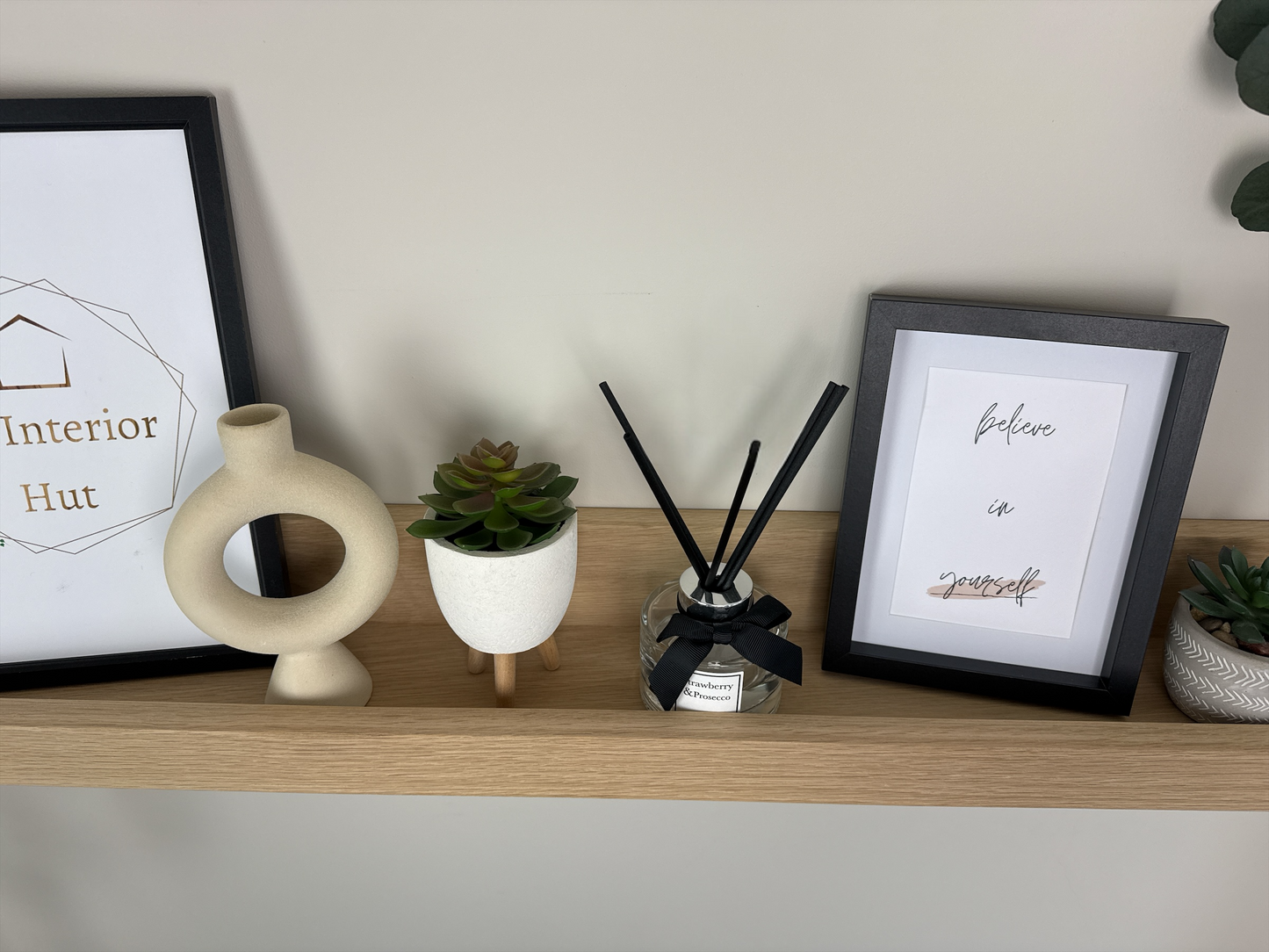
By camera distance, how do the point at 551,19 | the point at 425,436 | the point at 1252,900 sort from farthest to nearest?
the point at 1252,900 < the point at 425,436 < the point at 551,19

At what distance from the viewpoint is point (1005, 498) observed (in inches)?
19.2

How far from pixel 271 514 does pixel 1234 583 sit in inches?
22.2

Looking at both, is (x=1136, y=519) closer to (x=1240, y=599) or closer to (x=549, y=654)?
(x=1240, y=599)

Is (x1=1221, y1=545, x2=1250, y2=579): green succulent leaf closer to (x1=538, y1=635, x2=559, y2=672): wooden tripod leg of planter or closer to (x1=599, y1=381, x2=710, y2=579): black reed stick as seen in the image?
(x1=599, y1=381, x2=710, y2=579): black reed stick

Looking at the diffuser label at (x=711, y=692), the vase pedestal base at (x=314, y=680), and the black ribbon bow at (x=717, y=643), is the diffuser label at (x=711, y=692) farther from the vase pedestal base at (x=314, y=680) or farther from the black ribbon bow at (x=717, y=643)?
the vase pedestal base at (x=314, y=680)

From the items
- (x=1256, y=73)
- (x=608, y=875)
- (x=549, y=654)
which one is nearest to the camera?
(x=1256, y=73)

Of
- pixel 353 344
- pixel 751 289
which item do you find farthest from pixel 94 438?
pixel 751 289

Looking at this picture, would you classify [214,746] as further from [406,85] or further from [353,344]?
[406,85]

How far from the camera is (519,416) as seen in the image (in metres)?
0.52

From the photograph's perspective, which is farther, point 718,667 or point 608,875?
point 608,875

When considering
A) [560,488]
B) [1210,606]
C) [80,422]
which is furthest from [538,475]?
[1210,606]

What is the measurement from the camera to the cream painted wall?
16.8 inches

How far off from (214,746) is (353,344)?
0.80 feet

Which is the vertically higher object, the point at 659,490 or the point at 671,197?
the point at 671,197
